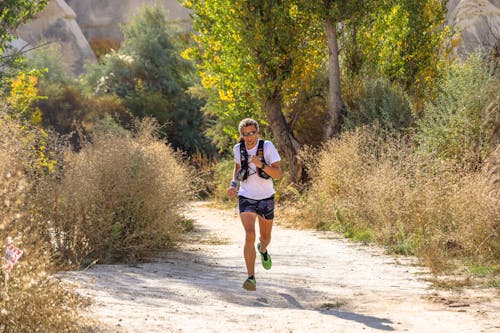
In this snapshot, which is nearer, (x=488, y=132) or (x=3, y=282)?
(x=3, y=282)

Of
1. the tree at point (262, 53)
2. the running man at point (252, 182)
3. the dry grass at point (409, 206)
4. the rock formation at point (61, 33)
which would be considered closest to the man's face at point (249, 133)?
the running man at point (252, 182)

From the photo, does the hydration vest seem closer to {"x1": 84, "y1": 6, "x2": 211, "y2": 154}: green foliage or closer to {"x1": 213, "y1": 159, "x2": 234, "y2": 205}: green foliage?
{"x1": 213, "y1": 159, "x2": 234, "y2": 205}: green foliage

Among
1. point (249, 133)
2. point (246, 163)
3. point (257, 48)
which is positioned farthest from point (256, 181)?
point (257, 48)

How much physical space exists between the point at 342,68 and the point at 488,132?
8107mm

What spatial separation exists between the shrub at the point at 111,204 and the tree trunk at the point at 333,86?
8333 millimetres

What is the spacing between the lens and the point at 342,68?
2214cm

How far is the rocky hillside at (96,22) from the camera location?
42.1 metres

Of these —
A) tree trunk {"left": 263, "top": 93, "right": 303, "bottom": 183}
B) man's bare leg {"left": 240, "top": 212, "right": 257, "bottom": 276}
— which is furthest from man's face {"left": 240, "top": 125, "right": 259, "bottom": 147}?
tree trunk {"left": 263, "top": 93, "right": 303, "bottom": 183}

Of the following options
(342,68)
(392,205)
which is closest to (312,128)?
(342,68)

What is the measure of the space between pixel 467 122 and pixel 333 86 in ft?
18.1

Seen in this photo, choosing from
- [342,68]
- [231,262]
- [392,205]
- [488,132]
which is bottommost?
[231,262]

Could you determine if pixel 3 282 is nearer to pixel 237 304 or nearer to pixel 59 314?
pixel 59 314

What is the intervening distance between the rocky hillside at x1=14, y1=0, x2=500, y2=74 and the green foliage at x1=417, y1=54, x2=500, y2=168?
734 inches

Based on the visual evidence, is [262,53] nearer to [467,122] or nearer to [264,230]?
[467,122]
